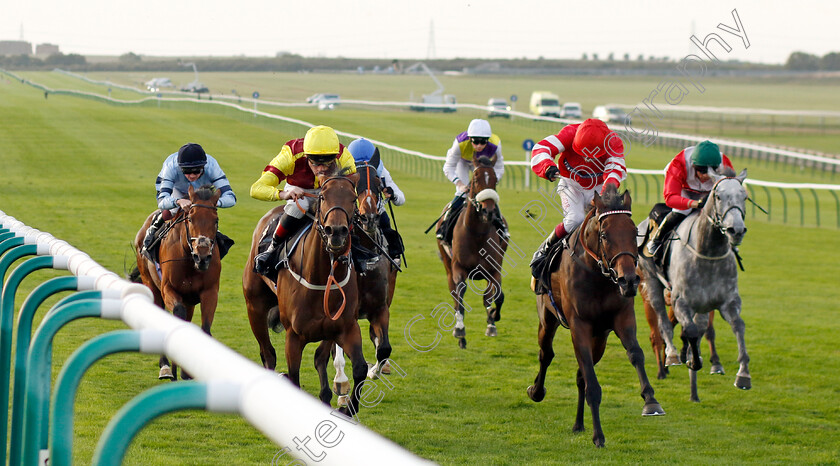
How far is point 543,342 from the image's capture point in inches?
312

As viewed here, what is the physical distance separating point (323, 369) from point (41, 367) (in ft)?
15.5

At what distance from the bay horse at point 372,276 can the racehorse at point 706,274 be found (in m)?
2.52

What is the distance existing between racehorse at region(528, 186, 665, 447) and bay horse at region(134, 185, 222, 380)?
104 inches

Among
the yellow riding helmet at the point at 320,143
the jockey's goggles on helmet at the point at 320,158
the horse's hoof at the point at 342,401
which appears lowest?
the horse's hoof at the point at 342,401

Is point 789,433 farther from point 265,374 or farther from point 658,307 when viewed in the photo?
point 265,374

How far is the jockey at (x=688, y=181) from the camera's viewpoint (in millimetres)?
8531

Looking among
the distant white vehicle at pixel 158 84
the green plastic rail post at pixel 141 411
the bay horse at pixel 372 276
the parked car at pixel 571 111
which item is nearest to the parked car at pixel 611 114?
the parked car at pixel 571 111

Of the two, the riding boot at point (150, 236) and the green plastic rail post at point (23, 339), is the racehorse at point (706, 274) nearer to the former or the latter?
the riding boot at point (150, 236)

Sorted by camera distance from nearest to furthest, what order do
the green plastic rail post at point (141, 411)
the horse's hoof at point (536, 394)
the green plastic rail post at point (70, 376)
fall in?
1. the green plastic rail post at point (141, 411)
2. the green plastic rail post at point (70, 376)
3. the horse's hoof at point (536, 394)

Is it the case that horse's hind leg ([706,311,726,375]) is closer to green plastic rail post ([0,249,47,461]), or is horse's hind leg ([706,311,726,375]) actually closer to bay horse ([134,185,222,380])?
bay horse ([134,185,222,380])

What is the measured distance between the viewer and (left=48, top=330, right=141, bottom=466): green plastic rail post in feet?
5.80

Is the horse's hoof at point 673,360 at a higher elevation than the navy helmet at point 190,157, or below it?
below

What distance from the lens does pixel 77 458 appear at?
18.4 feet

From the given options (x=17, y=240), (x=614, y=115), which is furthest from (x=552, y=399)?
(x=614, y=115)
